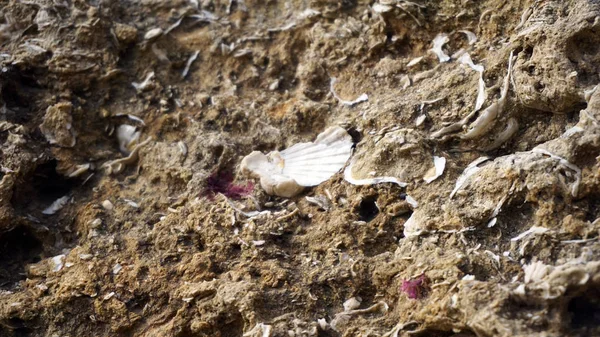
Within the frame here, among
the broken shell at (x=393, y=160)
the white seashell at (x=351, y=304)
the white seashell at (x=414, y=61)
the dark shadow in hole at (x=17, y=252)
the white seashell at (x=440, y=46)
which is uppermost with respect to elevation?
the white seashell at (x=440, y=46)

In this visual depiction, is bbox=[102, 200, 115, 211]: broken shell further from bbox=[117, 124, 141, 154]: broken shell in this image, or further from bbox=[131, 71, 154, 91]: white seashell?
bbox=[131, 71, 154, 91]: white seashell

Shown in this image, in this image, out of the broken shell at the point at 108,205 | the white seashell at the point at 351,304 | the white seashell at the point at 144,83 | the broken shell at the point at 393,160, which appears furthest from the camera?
the white seashell at the point at 144,83

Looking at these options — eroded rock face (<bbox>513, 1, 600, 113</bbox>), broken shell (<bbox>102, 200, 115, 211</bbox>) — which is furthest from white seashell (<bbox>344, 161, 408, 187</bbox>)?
broken shell (<bbox>102, 200, 115, 211</bbox>)

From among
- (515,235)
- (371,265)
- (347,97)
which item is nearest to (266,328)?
(371,265)

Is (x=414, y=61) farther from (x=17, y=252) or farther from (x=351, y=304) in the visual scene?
(x=17, y=252)

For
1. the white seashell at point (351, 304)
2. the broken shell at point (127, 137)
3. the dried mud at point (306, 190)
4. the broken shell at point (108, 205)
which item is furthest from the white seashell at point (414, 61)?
the broken shell at point (108, 205)

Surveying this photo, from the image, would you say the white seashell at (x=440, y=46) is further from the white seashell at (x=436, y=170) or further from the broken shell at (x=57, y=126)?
the broken shell at (x=57, y=126)

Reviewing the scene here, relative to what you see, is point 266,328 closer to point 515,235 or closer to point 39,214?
point 515,235
